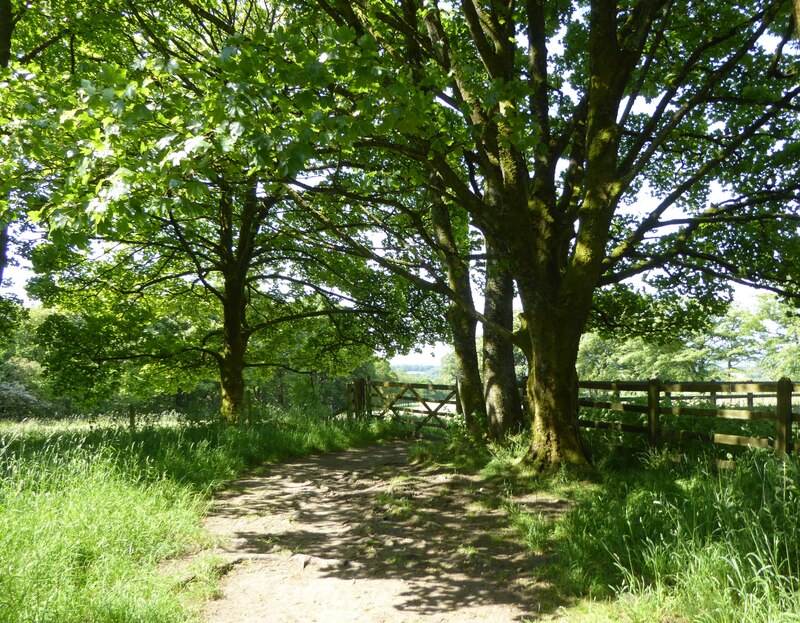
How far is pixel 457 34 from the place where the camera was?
1033cm

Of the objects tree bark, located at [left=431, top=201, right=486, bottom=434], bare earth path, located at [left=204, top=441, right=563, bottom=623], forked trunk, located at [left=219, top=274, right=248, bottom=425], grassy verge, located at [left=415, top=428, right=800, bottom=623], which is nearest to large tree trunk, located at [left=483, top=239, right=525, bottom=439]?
tree bark, located at [left=431, top=201, right=486, bottom=434]

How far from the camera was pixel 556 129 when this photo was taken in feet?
33.6

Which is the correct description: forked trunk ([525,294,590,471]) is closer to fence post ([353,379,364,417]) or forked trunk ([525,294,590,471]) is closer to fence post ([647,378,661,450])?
fence post ([647,378,661,450])

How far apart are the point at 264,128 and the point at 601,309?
1119cm

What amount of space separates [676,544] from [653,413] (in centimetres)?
414

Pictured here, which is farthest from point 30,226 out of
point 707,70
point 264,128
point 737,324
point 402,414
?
point 737,324

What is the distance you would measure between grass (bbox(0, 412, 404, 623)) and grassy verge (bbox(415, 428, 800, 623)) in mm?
3185

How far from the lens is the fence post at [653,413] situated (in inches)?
307

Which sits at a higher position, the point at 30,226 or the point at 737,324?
the point at 30,226

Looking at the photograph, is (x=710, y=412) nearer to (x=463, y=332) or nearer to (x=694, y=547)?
(x=694, y=547)

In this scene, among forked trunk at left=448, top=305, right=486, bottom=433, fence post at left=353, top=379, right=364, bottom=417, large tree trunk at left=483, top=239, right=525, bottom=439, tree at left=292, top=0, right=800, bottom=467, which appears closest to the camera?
tree at left=292, top=0, right=800, bottom=467

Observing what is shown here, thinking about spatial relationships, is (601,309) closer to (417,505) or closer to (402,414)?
(402,414)

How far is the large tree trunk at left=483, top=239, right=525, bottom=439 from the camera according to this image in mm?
9508

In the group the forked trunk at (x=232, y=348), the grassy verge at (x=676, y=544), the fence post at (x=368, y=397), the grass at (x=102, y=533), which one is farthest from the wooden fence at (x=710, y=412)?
the forked trunk at (x=232, y=348)
